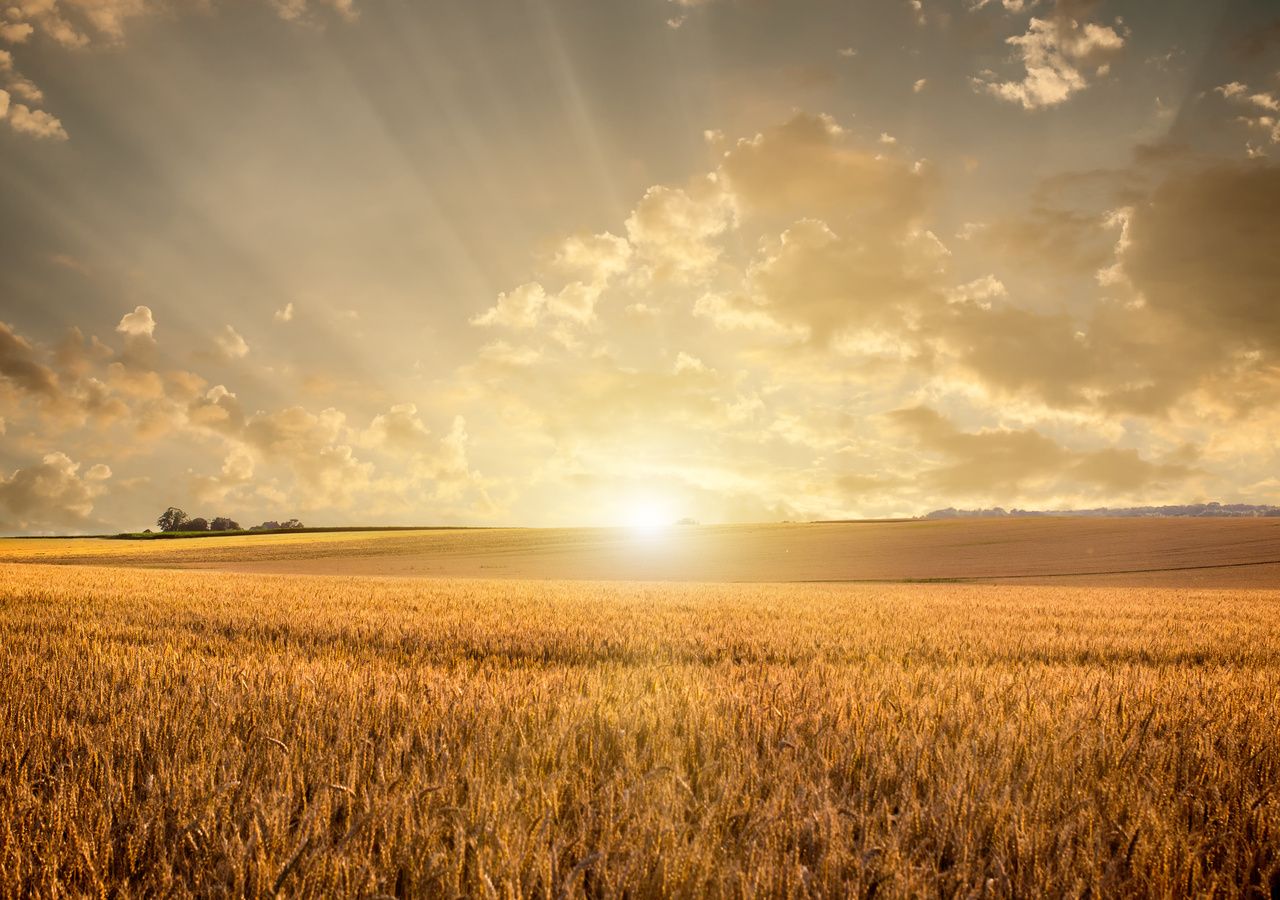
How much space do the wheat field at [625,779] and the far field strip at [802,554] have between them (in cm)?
3528

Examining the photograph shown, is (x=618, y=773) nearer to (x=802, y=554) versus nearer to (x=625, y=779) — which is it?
(x=625, y=779)

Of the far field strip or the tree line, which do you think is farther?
the tree line

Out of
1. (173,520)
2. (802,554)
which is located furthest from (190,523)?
(802,554)

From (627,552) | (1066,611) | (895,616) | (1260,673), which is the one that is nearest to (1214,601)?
(1066,611)

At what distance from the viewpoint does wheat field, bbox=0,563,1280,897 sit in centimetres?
220

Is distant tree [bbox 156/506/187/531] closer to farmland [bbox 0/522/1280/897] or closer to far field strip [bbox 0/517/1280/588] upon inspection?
far field strip [bbox 0/517/1280/588]

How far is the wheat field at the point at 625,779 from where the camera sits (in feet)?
7.21

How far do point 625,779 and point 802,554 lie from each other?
58.3 meters

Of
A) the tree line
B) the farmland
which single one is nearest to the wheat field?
the farmland

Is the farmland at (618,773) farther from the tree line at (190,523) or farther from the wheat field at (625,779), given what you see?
the tree line at (190,523)

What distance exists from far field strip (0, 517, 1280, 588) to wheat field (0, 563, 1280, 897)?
35277 mm

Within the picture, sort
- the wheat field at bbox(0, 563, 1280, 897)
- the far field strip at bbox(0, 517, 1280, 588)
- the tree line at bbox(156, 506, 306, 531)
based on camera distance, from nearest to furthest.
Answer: the wheat field at bbox(0, 563, 1280, 897), the far field strip at bbox(0, 517, 1280, 588), the tree line at bbox(156, 506, 306, 531)

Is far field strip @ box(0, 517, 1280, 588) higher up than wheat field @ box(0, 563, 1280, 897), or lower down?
lower down

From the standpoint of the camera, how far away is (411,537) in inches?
3066
